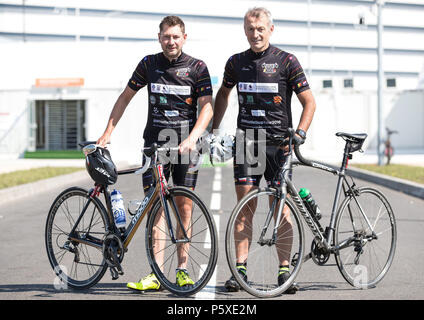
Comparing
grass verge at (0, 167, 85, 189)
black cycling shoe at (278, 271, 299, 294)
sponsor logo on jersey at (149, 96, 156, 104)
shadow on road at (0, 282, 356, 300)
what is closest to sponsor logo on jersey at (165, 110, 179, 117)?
sponsor logo on jersey at (149, 96, 156, 104)

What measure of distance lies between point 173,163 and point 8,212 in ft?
19.5

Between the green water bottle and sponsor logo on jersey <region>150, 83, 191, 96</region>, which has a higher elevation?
sponsor logo on jersey <region>150, 83, 191, 96</region>

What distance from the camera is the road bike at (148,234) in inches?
186

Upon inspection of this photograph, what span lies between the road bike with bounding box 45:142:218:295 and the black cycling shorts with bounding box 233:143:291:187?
1.66 feet

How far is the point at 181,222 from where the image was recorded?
4836 millimetres

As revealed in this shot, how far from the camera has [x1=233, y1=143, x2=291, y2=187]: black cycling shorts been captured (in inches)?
199

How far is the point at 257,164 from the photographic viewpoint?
5105mm

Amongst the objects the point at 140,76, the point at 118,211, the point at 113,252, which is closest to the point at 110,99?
the point at 140,76

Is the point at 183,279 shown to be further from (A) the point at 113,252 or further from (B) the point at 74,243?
(B) the point at 74,243

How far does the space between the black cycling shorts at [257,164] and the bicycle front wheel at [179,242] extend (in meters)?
0.51

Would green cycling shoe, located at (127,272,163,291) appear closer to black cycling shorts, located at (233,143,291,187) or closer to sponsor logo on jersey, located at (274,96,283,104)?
black cycling shorts, located at (233,143,291,187)

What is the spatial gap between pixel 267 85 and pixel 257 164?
1.96 feet

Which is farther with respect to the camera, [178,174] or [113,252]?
[178,174]
